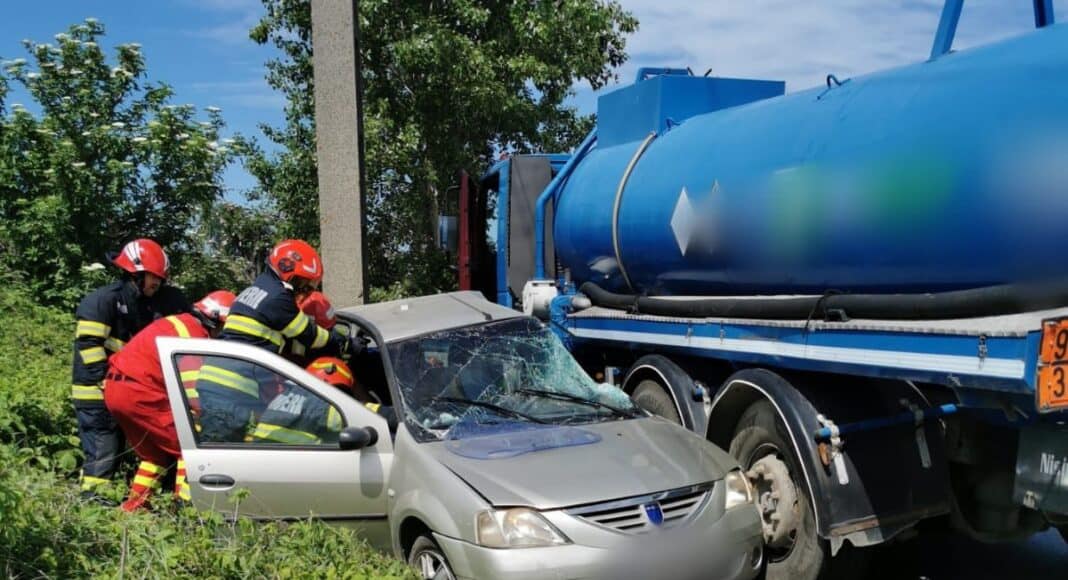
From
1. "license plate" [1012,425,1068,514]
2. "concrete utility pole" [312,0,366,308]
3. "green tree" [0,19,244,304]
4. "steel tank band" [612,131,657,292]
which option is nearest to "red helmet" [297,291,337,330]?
"concrete utility pole" [312,0,366,308]

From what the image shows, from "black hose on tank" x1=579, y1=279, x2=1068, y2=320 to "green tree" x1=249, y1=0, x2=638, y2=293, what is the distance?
24.7 ft

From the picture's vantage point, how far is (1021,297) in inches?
127

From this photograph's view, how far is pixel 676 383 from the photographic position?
5520mm

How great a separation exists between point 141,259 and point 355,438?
7.60 feet

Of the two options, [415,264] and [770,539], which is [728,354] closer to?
[770,539]

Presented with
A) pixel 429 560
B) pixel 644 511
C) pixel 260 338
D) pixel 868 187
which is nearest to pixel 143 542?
pixel 429 560

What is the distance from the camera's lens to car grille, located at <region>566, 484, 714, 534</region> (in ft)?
11.6

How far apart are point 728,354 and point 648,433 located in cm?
82

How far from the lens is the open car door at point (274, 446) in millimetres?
4211

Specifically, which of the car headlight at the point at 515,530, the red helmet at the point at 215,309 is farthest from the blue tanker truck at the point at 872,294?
the red helmet at the point at 215,309

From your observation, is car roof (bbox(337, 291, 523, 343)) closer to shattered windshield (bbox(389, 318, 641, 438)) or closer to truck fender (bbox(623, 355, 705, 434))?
shattered windshield (bbox(389, 318, 641, 438))

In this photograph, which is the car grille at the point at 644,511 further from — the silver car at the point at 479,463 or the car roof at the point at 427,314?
the car roof at the point at 427,314

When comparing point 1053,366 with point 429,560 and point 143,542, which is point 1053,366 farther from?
point 143,542

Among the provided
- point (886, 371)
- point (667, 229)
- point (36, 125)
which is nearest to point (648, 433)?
point (886, 371)
